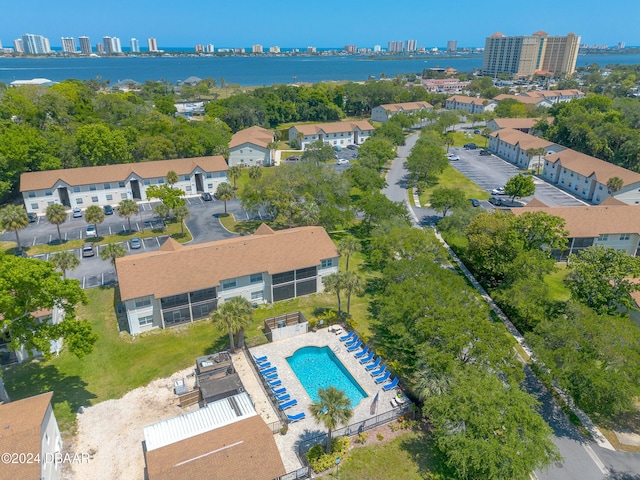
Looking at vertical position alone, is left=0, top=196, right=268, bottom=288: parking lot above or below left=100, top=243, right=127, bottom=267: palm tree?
below

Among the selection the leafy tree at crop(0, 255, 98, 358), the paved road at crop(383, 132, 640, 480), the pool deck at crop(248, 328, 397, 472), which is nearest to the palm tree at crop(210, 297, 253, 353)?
the pool deck at crop(248, 328, 397, 472)

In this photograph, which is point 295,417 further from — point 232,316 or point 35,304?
point 35,304

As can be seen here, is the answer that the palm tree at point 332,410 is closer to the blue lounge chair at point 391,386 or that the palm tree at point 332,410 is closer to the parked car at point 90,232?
the blue lounge chair at point 391,386

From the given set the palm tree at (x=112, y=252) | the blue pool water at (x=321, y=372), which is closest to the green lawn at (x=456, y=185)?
the blue pool water at (x=321, y=372)

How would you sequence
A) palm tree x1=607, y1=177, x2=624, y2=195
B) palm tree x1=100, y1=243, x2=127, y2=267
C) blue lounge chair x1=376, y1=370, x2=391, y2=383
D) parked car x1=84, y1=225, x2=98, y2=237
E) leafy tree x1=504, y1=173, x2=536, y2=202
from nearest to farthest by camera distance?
blue lounge chair x1=376, y1=370, x2=391, y2=383
palm tree x1=100, y1=243, x2=127, y2=267
parked car x1=84, y1=225, x2=98, y2=237
palm tree x1=607, y1=177, x2=624, y2=195
leafy tree x1=504, y1=173, x2=536, y2=202

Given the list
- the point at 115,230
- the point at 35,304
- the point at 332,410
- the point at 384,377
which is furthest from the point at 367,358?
the point at 115,230

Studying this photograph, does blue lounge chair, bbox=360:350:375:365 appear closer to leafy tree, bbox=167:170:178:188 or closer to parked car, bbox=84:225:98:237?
parked car, bbox=84:225:98:237

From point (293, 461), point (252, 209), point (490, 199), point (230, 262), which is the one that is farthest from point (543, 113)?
point (293, 461)

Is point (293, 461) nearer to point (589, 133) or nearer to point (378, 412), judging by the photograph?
point (378, 412)
